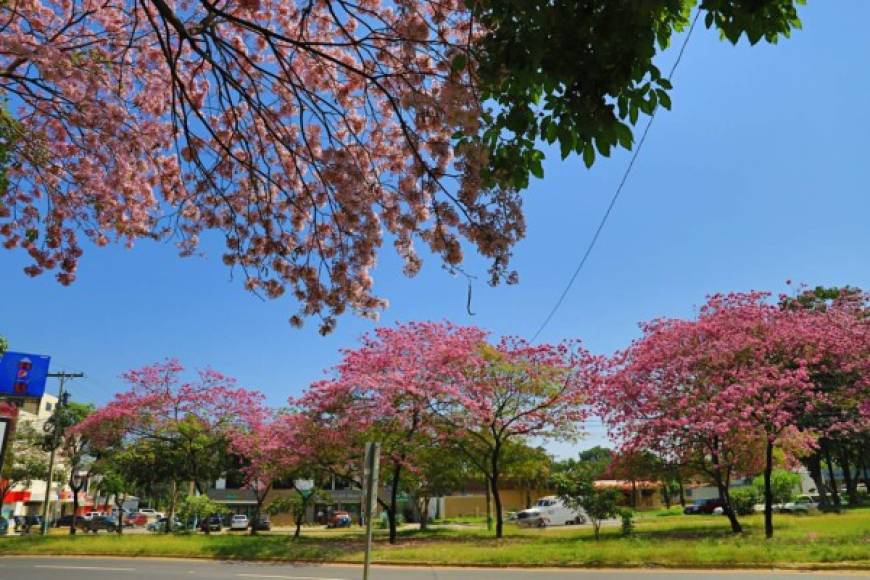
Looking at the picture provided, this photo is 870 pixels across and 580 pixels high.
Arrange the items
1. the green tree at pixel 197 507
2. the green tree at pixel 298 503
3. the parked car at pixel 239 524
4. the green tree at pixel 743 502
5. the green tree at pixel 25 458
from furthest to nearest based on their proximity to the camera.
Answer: the parked car at pixel 239 524 → the green tree at pixel 25 458 → the green tree at pixel 743 502 → the green tree at pixel 197 507 → the green tree at pixel 298 503

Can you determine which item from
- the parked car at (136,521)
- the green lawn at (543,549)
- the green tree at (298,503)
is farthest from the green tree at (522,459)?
the parked car at (136,521)

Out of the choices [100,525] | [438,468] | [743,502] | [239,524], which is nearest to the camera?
[438,468]

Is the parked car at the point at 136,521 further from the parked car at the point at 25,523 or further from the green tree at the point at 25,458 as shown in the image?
the green tree at the point at 25,458

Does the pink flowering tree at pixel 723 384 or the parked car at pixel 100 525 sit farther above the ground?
the pink flowering tree at pixel 723 384

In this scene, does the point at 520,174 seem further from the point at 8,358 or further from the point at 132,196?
the point at 8,358

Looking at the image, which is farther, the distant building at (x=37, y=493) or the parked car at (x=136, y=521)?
the parked car at (x=136, y=521)

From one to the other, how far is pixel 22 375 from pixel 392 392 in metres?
10.5

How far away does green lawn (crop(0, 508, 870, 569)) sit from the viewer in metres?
13.8

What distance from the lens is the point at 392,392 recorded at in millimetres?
20891

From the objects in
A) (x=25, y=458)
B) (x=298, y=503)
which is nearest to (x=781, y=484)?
(x=298, y=503)

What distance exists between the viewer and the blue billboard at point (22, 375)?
13688 mm

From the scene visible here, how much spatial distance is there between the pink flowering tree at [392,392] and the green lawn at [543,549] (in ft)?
10.8

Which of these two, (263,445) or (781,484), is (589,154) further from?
(781,484)

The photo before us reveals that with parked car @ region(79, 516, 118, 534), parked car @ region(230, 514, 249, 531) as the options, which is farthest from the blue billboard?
parked car @ region(79, 516, 118, 534)
